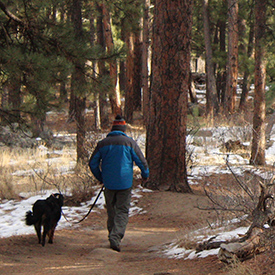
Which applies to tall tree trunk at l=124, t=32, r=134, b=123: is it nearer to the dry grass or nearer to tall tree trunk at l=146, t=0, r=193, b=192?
the dry grass

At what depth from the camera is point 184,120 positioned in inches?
363

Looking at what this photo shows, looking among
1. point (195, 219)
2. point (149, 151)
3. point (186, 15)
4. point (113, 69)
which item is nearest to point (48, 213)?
point (195, 219)

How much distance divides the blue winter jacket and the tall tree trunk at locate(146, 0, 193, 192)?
3372 millimetres

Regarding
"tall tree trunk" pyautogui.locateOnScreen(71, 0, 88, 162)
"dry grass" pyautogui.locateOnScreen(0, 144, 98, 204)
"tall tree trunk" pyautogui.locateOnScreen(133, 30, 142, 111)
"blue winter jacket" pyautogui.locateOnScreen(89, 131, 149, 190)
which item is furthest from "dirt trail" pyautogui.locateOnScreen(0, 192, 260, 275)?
"tall tree trunk" pyautogui.locateOnScreen(133, 30, 142, 111)

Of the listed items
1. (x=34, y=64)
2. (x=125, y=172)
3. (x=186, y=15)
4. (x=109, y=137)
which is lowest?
(x=125, y=172)

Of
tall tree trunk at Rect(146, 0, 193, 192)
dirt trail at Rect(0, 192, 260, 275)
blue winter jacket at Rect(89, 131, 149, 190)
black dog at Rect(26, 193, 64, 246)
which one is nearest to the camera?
dirt trail at Rect(0, 192, 260, 275)

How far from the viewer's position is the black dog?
19.6ft

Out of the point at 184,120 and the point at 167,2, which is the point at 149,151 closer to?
the point at 184,120

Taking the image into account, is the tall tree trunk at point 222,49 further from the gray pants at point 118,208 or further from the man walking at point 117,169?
the gray pants at point 118,208

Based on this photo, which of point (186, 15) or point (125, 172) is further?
point (186, 15)

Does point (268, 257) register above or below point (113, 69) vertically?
below

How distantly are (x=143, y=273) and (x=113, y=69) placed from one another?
673 inches

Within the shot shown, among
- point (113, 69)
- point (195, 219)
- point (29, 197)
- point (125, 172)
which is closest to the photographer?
point (125, 172)

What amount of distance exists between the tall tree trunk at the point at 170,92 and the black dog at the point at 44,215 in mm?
3605
